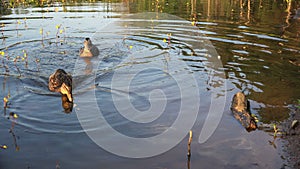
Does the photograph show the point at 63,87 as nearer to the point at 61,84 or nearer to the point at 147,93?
the point at 61,84

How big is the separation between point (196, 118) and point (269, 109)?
5.67 feet

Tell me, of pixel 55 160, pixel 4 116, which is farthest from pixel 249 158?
pixel 4 116

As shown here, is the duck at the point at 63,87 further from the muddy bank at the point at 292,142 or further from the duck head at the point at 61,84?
the muddy bank at the point at 292,142

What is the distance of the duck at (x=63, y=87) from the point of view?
7.03 m

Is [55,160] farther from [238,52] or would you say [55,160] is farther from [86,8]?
[86,8]

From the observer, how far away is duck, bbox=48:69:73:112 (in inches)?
277

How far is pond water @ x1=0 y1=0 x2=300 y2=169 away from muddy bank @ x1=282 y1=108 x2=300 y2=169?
13 cm

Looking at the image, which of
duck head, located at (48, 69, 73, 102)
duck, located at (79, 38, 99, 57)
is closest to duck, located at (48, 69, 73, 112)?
duck head, located at (48, 69, 73, 102)

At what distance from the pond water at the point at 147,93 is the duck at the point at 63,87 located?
0.16 metres

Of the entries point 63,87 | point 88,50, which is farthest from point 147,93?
point 88,50

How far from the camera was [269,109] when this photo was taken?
6.66 metres

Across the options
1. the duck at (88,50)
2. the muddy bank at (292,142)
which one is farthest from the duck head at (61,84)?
the muddy bank at (292,142)

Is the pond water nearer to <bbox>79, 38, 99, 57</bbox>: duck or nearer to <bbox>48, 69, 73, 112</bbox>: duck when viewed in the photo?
<bbox>48, 69, 73, 112</bbox>: duck

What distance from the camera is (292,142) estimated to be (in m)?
5.35
